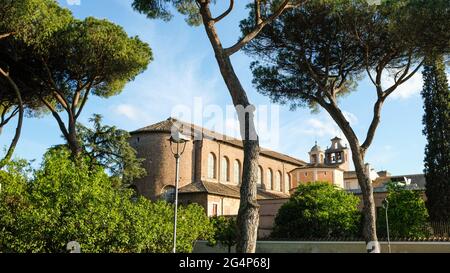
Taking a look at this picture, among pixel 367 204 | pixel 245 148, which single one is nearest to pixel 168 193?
pixel 367 204

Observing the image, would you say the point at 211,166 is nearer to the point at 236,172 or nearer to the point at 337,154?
the point at 236,172

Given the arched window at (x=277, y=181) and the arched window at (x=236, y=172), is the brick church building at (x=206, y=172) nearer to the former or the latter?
the arched window at (x=236, y=172)

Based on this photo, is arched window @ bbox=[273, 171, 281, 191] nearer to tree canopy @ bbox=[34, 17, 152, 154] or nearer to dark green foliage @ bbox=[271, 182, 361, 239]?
dark green foliage @ bbox=[271, 182, 361, 239]

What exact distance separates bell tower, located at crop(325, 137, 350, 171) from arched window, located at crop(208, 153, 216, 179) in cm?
1942

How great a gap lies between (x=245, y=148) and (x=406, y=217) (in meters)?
13.9

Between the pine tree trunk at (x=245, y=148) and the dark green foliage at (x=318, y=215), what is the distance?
12.6 meters

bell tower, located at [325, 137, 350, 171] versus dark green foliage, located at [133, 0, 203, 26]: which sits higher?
bell tower, located at [325, 137, 350, 171]

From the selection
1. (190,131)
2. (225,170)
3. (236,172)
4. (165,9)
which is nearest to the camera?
(165,9)

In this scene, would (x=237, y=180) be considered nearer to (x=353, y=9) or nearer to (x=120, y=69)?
(x=120, y=69)

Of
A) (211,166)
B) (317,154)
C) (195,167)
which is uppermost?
(317,154)

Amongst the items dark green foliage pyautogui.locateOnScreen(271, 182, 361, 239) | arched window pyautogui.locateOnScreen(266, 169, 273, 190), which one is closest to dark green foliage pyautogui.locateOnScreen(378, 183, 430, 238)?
dark green foliage pyautogui.locateOnScreen(271, 182, 361, 239)

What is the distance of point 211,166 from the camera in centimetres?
3353

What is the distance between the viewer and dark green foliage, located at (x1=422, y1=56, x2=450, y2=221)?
880 inches

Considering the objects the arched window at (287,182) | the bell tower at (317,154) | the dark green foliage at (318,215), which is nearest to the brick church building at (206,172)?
the arched window at (287,182)
